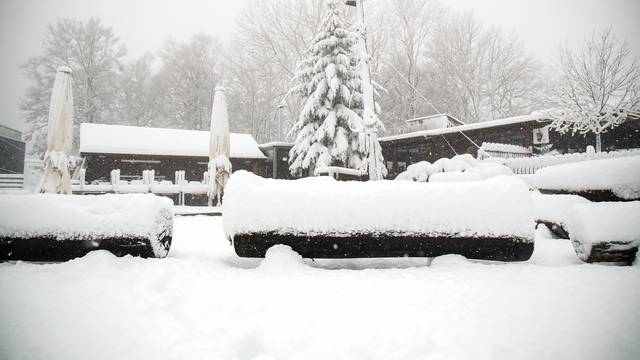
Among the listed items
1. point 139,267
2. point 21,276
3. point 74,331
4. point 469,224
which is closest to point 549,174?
point 469,224

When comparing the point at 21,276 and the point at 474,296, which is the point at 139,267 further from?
the point at 474,296

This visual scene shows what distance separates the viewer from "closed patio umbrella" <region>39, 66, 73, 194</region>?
7.00 m

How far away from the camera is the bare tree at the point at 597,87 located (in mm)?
13234

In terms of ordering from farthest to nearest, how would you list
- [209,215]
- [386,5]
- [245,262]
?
[386,5], [209,215], [245,262]

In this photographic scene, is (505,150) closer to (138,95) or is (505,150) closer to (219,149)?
(219,149)

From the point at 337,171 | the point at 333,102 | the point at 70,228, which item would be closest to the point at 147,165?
the point at 333,102

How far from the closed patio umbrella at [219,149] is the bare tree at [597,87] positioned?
1256cm

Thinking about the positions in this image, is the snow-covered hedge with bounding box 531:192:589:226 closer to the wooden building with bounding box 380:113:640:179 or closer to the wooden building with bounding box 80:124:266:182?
the wooden building with bounding box 380:113:640:179

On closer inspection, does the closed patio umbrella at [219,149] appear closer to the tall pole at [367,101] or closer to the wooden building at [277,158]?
the tall pole at [367,101]

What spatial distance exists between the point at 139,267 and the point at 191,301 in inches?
38.7

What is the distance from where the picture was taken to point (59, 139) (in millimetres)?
7211

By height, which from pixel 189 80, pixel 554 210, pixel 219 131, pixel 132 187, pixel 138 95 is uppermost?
pixel 189 80

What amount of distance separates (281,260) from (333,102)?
13563 millimetres

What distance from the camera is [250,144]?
2053 cm
